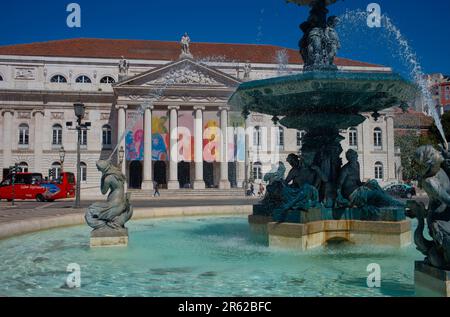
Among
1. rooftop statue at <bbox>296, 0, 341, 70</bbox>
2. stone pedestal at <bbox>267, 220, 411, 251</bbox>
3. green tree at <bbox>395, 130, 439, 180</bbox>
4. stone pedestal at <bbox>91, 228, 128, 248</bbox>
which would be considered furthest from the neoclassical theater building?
stone pedestal at <bbox>91, 228, 128, 248</bbox>

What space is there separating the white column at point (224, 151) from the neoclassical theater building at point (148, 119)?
0.11 meters

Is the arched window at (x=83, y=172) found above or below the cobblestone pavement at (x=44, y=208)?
above

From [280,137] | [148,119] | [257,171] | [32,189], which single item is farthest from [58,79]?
[280,137]

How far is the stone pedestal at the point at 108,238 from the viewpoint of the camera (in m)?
8.20

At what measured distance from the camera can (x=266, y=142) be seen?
5019 cm

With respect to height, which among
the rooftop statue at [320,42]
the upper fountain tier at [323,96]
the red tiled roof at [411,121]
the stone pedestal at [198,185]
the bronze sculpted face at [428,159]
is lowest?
the stone pedestal at [198,185]

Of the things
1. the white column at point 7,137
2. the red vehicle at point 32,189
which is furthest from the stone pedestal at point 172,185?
the white column at point 7,137

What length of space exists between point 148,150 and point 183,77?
8.77 meters

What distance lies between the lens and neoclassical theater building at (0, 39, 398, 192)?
44.9m

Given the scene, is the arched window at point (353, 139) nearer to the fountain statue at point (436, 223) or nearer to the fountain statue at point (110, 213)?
the fountain statue at point (110, 213)

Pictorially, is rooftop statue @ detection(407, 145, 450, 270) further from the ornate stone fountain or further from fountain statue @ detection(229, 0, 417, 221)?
fountain statue @ detection(229, 0, 417, 221)

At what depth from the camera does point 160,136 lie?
45250mm
